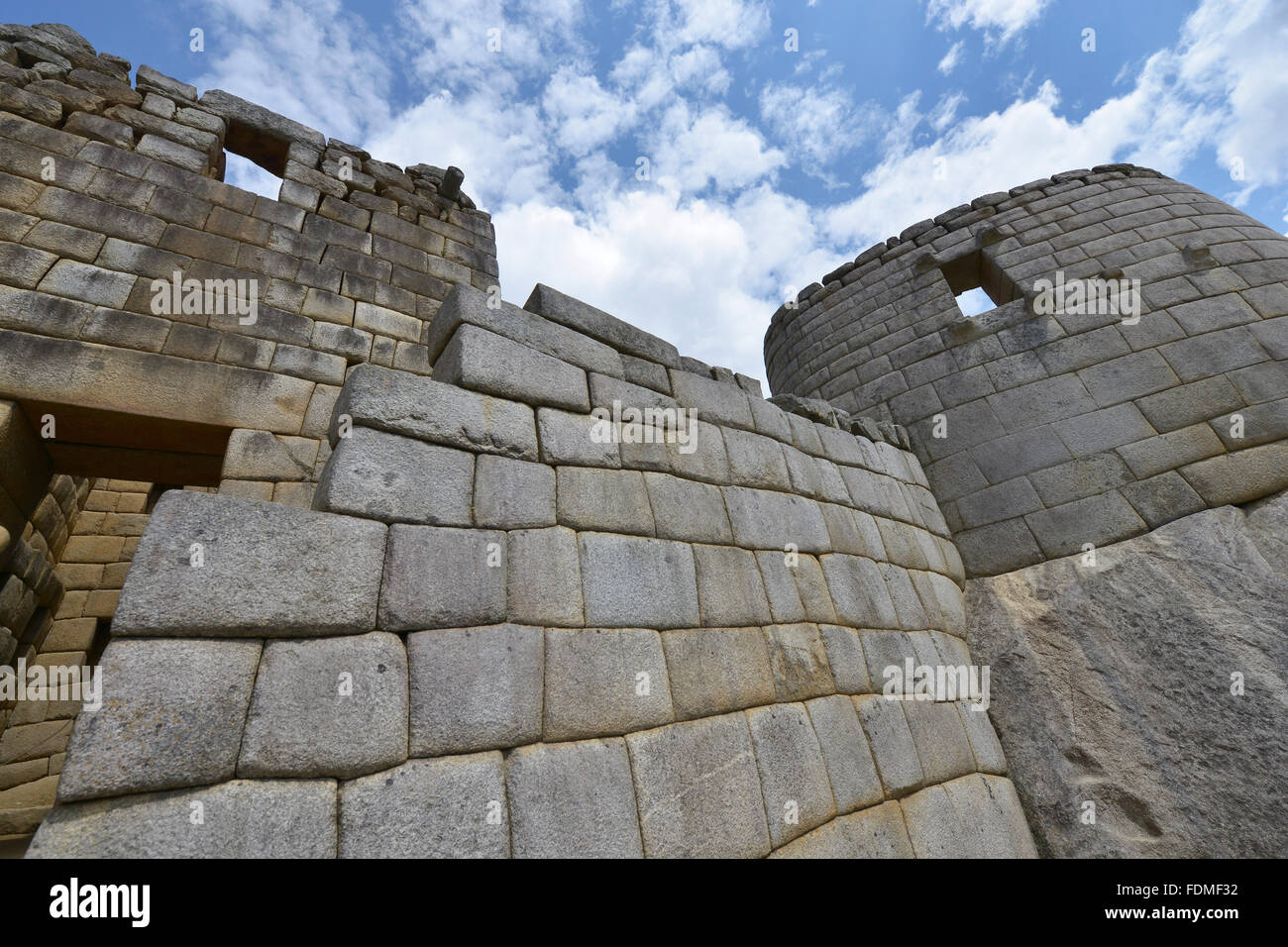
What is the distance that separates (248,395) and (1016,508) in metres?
5.80

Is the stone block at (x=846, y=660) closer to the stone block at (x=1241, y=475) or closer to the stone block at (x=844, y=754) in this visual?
the stone block at (x=844, y=754)

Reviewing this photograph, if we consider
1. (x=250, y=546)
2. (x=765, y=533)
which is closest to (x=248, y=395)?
(x=250, y=546)

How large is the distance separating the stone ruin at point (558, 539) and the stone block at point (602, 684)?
0.01 metres

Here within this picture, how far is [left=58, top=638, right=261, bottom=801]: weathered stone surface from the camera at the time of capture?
1201 millimetres

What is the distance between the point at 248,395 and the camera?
3.14m

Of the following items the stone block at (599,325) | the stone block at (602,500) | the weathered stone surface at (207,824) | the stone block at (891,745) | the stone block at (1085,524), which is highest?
the stone block at (599,325)

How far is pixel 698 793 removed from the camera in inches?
78.4

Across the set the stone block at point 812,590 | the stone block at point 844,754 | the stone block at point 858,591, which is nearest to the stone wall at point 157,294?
the stone block at point 812,590

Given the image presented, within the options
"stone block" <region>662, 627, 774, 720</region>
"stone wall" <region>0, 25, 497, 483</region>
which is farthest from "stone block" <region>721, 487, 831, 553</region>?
"stone wall" <region>0, 25, 497, 483</region>

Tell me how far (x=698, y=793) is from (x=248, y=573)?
1.69 metres

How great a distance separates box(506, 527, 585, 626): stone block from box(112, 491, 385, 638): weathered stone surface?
0.48m

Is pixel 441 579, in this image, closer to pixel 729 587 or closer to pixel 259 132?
pixel 729 587

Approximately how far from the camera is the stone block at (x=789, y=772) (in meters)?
2.16
